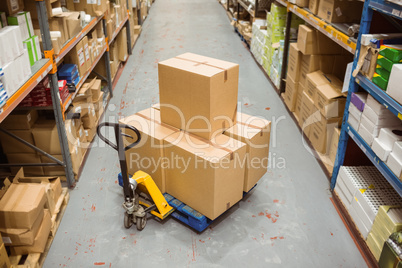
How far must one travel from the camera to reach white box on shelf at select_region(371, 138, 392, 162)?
2.34 m

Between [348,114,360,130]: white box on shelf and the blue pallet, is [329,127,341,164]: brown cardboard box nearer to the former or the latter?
[348,114,360,130]: white box on shelf

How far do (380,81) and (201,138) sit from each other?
4.54 ft

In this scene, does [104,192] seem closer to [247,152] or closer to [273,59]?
[247,152]

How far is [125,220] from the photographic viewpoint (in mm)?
2812

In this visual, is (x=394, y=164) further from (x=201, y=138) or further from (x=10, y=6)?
(x=10, y=6)

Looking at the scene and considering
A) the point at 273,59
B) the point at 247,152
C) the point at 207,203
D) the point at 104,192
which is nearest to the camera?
the point at 207,203

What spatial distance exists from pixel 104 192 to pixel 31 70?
1.31m

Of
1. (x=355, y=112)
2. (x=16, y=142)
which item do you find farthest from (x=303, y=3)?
(x=16, y=142)

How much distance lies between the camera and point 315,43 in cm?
402

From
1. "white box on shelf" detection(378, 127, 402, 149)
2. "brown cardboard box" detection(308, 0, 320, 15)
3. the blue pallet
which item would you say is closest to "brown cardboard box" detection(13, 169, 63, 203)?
the blue pallet

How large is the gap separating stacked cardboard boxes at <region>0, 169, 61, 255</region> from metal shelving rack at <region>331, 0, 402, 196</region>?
8.02 feet

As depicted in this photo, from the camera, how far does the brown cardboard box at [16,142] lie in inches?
123

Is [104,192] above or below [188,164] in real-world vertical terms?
below

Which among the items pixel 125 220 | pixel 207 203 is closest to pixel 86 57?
pixel 125 220
